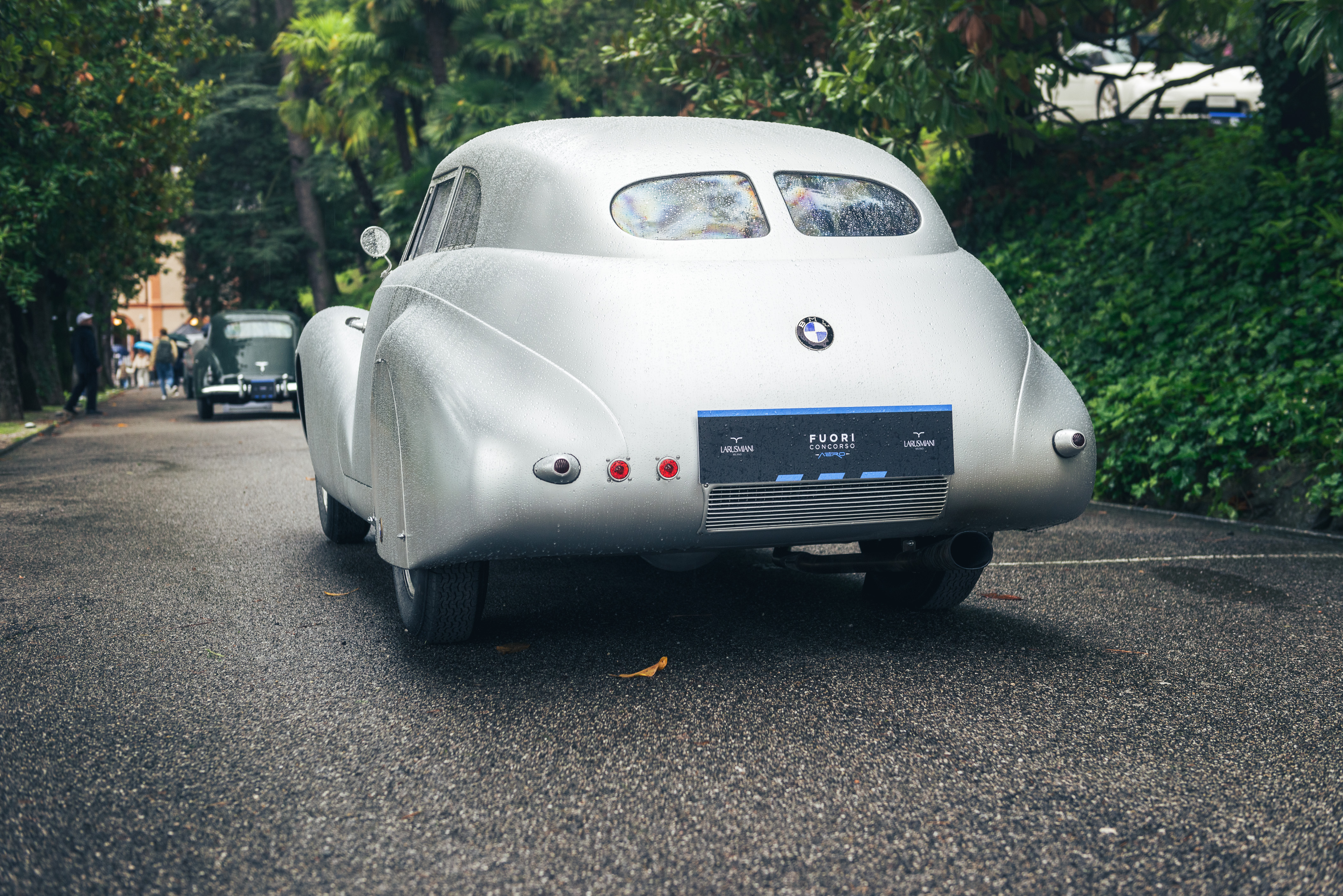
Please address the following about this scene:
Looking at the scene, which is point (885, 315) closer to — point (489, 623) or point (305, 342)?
point (489, 623)

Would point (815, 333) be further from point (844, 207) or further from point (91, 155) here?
point (91, 155)

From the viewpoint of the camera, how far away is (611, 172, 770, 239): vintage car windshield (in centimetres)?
394

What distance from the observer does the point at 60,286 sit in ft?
71.4

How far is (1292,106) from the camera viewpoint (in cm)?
981

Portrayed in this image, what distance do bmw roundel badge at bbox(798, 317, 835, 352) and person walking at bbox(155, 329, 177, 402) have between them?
2784 cm

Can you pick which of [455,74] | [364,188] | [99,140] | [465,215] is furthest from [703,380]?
[364,188]

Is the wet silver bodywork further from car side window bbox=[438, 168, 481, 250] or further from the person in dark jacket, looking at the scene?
the person in dark jacket

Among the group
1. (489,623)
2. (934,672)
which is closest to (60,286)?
(489,623)

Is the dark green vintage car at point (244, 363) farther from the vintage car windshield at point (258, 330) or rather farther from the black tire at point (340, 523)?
the black tire at point (340, 523)

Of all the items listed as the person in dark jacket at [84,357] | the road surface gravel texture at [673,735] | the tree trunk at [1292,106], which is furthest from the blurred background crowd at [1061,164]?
the road surface gravel texture at [673,735]

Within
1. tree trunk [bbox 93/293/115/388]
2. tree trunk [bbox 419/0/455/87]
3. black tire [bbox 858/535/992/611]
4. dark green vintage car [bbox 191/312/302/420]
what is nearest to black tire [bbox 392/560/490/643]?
black tire [bbox 858/535/992/611]

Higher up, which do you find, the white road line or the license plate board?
the license plate board

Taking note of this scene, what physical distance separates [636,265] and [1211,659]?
93.2 inches

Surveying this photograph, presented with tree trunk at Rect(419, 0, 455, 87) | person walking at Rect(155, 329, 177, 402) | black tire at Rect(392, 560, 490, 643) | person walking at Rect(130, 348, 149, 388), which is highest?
tree trunk at Rect(419, 0, 455, 87)
